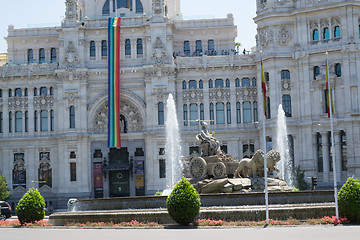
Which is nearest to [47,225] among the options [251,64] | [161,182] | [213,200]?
[213,200]

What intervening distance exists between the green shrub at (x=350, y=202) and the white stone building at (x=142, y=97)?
1806 inches

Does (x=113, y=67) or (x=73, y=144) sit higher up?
(x=113, y=67)

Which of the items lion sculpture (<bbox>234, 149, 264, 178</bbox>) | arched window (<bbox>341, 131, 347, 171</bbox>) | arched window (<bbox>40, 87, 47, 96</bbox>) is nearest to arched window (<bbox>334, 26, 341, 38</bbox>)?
arched window (<bbox>341, 131, 347, 171</bbox>)

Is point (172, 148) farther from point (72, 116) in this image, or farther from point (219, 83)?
point (72, 116)

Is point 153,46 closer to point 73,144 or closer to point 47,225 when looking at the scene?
point 73,144

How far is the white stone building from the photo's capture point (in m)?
80.4

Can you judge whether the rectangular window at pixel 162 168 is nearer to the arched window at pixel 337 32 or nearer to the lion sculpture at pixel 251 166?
the arched window at pixel 337 32

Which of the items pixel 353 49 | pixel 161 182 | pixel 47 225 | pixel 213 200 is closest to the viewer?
pixel 47 225

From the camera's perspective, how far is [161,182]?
274 ft

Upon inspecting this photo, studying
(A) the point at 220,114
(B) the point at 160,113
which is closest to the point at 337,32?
(A) the point at 220,114

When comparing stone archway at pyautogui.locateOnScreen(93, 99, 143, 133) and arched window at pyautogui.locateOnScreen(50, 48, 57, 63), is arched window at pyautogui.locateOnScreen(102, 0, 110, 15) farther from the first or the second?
stone archway at pyautogui.locateOnScreen(93, 99, 143, 133)

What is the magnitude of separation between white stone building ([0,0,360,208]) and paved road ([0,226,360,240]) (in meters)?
48.8

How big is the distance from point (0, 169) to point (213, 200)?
54457mm

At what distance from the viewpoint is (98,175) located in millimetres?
85688
